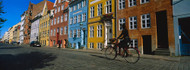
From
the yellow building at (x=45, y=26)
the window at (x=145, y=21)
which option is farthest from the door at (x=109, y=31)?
the yellow building at (x=45, y=26)

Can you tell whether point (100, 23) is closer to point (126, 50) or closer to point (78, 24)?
point (78, 24)

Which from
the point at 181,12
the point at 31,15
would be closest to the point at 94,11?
the point at 181,12

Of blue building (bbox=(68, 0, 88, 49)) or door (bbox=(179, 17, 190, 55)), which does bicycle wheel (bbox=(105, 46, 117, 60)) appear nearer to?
door (bbox=(179, 17, 190, 55))

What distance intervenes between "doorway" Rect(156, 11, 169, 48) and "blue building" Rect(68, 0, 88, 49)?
13662mm

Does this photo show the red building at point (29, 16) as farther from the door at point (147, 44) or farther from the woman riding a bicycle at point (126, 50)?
the woman riding a bicycle at point (126, 50)

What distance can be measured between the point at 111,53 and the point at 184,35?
844 centimetres

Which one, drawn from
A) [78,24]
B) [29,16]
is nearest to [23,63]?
[78,24]

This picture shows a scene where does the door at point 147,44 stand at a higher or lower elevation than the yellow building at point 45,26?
lower

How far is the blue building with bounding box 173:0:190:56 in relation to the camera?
11.6m

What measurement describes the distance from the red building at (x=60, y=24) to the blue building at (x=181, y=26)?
24.5m

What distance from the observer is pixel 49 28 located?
42000 mm

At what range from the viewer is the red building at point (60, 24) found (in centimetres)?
3231

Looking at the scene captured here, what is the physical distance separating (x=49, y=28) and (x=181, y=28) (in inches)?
1513

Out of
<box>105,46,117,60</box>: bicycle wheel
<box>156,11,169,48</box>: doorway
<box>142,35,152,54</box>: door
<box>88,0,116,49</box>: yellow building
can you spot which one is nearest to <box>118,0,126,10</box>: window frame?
<box>88,0,116,49</box>: yellow building
